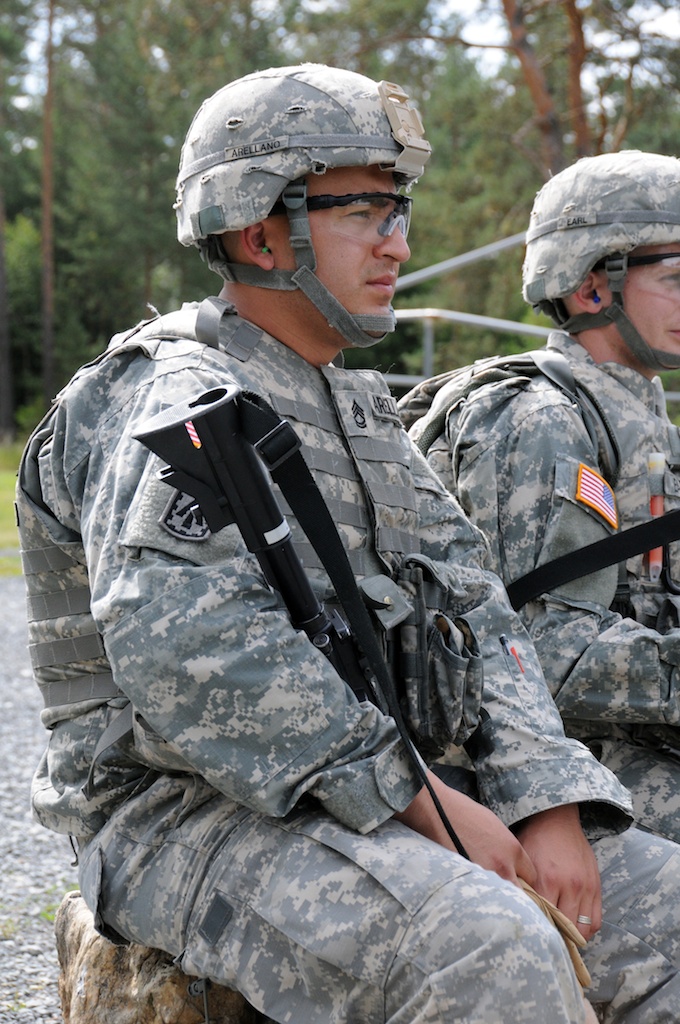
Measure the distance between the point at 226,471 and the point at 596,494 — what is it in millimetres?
1565

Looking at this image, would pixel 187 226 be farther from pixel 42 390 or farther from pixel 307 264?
pixel 42 390

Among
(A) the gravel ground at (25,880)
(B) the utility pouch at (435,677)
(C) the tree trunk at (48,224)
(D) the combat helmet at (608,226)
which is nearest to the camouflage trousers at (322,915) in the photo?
(B) the utility pouch at (435,677)

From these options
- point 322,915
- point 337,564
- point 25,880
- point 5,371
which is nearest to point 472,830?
point 322,915

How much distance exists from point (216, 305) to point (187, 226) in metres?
0.28

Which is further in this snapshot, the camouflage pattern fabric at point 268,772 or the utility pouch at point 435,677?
the utility pouch at point 435,677

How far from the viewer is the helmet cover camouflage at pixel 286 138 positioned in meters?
2.86

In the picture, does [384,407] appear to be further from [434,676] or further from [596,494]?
[596,494]

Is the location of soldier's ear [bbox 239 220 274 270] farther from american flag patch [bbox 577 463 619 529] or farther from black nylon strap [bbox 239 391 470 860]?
american flag patch [bbox 577 463 619 529]

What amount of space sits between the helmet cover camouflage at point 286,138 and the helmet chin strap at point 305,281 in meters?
0.05

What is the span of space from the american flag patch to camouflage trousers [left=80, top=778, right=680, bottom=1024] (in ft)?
4.46

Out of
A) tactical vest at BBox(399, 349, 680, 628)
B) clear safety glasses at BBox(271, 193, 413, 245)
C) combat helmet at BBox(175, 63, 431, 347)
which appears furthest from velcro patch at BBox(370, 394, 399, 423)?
tactical vest at BBox(399, 349, 680, 628)

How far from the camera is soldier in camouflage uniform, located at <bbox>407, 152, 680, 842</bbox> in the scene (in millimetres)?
3449

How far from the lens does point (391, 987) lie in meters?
2.19

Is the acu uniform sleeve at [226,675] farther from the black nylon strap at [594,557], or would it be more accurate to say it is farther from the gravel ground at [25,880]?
the gravel ground at [25,880]
